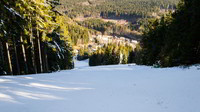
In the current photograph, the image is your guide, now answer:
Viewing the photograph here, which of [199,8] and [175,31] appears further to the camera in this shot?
[175,31]

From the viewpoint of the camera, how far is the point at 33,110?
4.87 m

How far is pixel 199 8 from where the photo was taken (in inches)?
452

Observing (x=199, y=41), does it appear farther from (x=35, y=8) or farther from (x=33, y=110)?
(x=35, y=8)

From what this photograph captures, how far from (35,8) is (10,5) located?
2469 mm

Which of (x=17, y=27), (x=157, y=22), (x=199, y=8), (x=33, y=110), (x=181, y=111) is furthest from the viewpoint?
(x=157, y=22)

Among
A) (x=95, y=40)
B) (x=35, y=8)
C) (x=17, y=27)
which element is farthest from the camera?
(x=95, y=40)

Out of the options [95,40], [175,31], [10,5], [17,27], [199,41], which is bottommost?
[199,41]

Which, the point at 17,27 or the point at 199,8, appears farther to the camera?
the point at 17,27

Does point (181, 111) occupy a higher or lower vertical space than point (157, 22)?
lower

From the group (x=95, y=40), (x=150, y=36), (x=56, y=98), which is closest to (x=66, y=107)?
(x=56, y=98)

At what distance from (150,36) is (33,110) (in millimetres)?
25238

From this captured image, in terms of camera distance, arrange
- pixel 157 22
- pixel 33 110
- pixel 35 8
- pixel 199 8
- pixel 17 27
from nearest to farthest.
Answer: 1. pixel 33 110
2. pixel 199 8
3. pixel 17 27
4. pixel 35 8
5. pixel 157 22

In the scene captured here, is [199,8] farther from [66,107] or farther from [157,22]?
[157,22]

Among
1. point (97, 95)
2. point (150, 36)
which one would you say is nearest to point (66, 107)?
point (97, 95)
